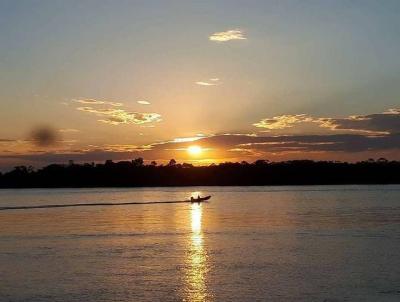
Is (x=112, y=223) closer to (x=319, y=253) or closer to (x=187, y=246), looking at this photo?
(x=187, y=246)

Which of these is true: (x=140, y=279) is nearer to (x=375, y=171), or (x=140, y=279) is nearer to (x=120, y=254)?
(x=120, y=254)

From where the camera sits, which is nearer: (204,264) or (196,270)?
(196,270)

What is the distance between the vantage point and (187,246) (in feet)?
115

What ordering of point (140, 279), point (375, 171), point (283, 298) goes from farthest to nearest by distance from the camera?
point (375, 171)
point (140, 279)
point (283, 298)

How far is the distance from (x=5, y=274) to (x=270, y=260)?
12571 millimetres

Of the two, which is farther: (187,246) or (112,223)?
(112,223)

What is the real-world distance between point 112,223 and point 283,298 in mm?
35275

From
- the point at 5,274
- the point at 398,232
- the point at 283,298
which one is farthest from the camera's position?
the point at 398,232

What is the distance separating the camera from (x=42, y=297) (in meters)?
20.8

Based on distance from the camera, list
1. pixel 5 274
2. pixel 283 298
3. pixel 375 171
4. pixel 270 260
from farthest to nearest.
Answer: pixel 375 171 → pixel 270 260 → pixel 5 274 → pixel 283 298

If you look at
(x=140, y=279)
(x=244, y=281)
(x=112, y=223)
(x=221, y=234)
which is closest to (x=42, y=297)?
(x=140, y=279)

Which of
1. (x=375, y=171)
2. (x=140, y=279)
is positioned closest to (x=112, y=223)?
(x=140, y=279)

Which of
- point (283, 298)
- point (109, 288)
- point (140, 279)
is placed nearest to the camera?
point (283, 298)

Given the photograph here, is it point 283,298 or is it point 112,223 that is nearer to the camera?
point 283,298
